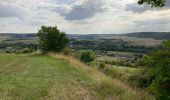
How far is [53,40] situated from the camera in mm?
68312

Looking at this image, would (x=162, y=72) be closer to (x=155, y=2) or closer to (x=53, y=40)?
(x=155, y=2)

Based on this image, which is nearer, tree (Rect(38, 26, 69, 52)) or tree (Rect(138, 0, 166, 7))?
tree (Rect(138, 0, 166, 7))

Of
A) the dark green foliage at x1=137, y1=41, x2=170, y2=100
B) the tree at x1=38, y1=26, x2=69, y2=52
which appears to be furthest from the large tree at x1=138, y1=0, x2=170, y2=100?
the tree at x1=38, y1=26, x2=69, y2=52

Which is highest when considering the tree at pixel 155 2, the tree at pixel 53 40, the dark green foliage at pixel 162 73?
the tree at pixel 155 2

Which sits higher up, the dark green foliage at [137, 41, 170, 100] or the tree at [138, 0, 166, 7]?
the tree at [138, 0, 166, 7]

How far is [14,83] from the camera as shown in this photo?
20453 mm

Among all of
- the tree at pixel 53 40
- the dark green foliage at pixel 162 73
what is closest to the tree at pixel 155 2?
the dark green foliage at pixel 162 73

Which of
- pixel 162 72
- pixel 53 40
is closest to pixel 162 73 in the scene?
pixel 162 72

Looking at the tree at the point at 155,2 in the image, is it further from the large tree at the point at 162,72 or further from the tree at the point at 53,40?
the tree at the point at 53,40

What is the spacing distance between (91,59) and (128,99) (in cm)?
7938

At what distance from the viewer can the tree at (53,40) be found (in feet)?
222

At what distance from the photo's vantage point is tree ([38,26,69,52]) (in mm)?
67812

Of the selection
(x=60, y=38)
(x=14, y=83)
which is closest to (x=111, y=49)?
(x=60, y=38)

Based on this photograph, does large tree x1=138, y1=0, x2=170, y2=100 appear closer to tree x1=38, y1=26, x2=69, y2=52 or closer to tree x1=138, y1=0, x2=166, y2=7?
tree x1=138, y1=0, x2=166, y2=7
